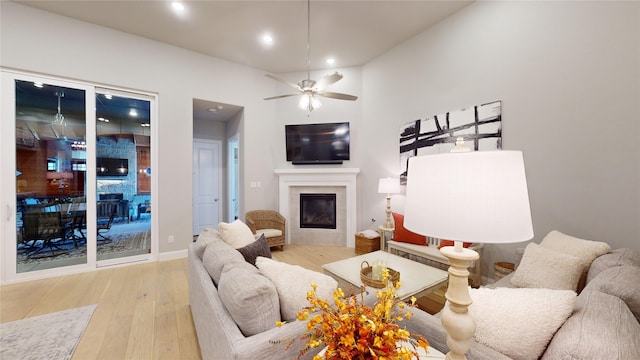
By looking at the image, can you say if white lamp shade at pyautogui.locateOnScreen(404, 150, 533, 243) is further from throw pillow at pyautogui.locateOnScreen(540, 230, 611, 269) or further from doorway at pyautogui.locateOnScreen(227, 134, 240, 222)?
doorway at pyautogui.locateOnScreen(227, 134, 240, 222)

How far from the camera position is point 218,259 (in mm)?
1609

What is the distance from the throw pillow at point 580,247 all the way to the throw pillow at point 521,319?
1.13 m

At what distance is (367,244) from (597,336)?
3.22 metres

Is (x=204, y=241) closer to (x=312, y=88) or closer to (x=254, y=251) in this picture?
(x=254, y=251)

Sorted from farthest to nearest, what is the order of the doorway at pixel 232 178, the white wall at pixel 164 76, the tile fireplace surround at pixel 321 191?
the doorway at pixel 232 178, the tile fireplace surround at pixel 321 191, the white wall at pixel 164 76

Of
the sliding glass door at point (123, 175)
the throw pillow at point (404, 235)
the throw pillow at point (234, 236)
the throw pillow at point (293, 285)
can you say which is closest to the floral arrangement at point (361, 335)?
the throw pillow at point (293, 285)

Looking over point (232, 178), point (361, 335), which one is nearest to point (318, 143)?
point (232, 178)

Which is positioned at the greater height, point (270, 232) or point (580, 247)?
point (580, 247)

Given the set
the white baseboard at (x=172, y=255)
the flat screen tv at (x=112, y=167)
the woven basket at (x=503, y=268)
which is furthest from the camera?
the white baseboard at (x=172, y=255)

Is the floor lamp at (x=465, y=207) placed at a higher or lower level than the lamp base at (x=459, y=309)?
higher

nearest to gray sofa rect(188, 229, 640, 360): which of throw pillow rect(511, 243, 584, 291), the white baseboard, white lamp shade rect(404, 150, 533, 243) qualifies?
throw pillow rect(511, 243, 584, 291)

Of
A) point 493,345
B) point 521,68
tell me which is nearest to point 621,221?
point 521,68

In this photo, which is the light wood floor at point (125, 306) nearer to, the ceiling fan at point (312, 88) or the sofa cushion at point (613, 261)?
the sofa cushion at point (613, 261)

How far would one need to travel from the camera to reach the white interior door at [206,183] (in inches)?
220
